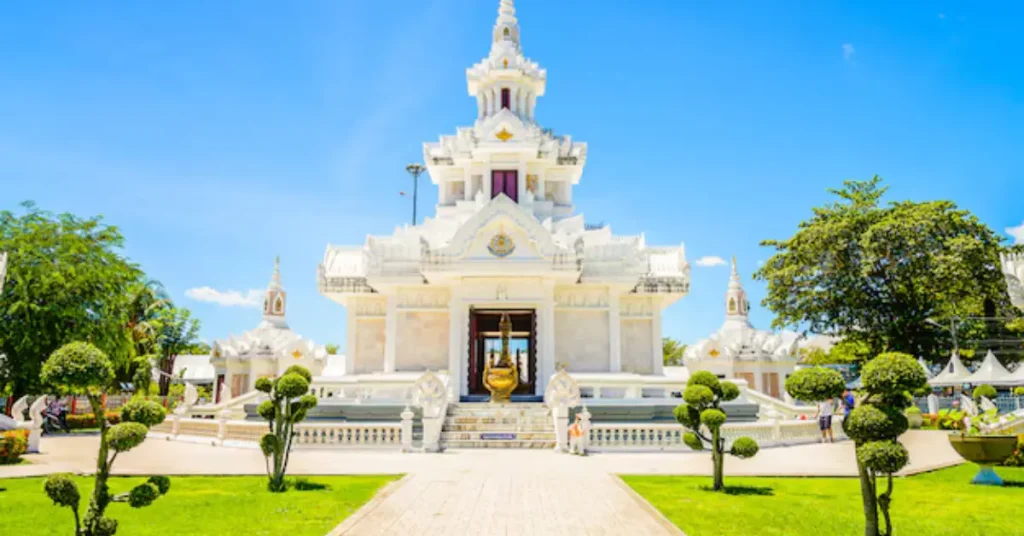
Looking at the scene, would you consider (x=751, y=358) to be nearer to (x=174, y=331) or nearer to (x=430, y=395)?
(x=430, y=395)

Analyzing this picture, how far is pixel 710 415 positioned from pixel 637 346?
1578cm

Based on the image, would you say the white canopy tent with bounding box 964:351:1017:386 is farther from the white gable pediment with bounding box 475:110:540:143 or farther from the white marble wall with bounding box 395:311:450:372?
the white marble wall with bounding box 395:311:450:372

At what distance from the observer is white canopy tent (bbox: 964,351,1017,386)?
32312 mm

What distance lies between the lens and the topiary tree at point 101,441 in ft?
22.4

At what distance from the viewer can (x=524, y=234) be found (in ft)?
80.8

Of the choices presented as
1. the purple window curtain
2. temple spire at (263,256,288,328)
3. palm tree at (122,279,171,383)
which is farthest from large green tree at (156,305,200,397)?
the purple window curtain

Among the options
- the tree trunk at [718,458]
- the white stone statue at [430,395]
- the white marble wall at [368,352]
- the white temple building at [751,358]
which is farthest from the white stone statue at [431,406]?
the white temple building at [751,358]

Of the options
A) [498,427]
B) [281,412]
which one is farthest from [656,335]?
[281,412]

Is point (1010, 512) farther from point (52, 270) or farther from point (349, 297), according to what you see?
point (52, 270)

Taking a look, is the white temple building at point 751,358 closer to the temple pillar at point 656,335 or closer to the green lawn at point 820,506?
the temple pillar at point 656,335

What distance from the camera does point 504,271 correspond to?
2448cm

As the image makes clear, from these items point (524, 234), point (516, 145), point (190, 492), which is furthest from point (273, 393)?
point (516, 145)

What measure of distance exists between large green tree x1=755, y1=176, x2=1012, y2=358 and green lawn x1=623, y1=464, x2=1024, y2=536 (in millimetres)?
21383

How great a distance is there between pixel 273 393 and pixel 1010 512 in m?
11.3
